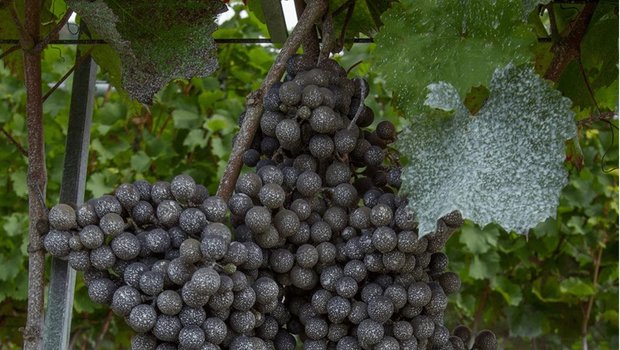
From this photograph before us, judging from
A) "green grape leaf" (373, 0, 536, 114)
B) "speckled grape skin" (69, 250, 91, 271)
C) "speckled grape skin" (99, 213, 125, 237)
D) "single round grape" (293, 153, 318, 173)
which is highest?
"green grape leaf" (373, 0, 536, 114)

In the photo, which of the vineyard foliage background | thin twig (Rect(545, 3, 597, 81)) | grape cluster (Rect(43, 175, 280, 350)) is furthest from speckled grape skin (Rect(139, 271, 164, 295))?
the vineyard foliage background

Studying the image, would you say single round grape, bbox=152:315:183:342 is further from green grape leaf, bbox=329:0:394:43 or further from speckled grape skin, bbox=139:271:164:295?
green grape leaf, bbox=329:0:394:43

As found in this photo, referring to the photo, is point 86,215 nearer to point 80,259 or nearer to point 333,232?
point 80,259

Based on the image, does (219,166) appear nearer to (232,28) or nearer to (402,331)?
(232,28)

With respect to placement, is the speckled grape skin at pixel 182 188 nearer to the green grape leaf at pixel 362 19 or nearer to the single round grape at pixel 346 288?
the single round grape at pixel 346 288

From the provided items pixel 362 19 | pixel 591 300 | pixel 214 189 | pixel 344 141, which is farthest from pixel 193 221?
pixel 591 300

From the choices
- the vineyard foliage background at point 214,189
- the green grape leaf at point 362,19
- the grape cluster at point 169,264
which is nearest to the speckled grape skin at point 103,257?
the grape cluster at point 169,264
